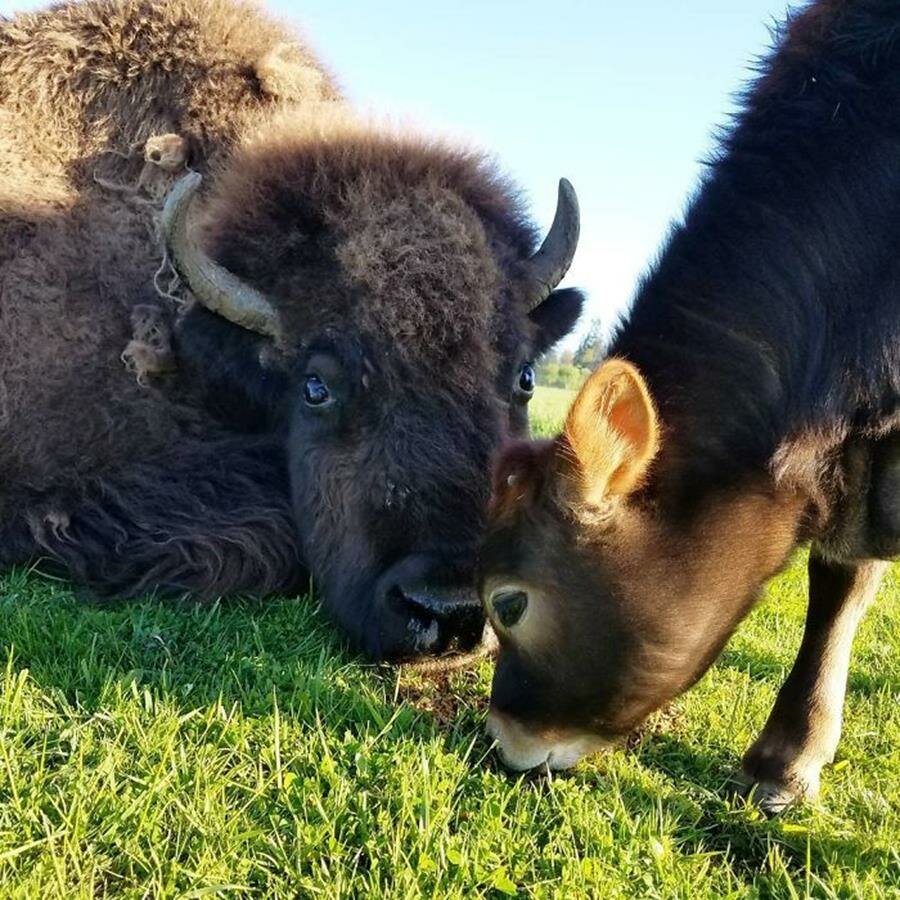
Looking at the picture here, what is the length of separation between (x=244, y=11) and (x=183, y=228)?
Answer: 7.16 feet

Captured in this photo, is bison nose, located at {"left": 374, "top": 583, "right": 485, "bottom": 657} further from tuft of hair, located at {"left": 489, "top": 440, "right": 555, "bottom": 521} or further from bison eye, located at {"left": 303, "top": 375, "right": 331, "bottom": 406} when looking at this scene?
bison eye, located at {"left": 303, "top": 375, "right": 331, "bottom": 406}

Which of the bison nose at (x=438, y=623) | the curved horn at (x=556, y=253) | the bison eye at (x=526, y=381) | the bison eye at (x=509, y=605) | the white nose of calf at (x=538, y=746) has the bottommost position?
the bison nose at (x=438, y=623)

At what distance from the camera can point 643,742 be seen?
329cm

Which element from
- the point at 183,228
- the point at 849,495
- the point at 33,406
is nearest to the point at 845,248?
the point at 849,495

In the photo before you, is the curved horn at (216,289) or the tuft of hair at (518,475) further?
the curved horn at (216,289)

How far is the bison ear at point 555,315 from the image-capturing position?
18.0 ft

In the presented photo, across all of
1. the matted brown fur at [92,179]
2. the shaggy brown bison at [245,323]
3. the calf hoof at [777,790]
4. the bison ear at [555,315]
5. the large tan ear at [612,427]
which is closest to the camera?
the large tan ear at [612,427]

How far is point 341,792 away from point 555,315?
348 cm

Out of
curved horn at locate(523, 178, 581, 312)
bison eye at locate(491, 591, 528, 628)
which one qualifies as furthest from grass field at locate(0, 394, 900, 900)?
curved horn at locate(523, 178, 581, 312)

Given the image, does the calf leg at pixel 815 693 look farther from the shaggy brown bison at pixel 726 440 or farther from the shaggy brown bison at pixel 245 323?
the shaggy brown bison at pixel 245 323

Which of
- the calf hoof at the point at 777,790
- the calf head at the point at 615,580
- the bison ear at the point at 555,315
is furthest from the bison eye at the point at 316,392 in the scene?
the calf hoof at the point at 777,790

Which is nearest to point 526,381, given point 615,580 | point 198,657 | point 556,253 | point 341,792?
point 556,253

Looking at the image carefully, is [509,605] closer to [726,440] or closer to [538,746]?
[538,746]

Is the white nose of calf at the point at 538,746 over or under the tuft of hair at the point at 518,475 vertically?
under
